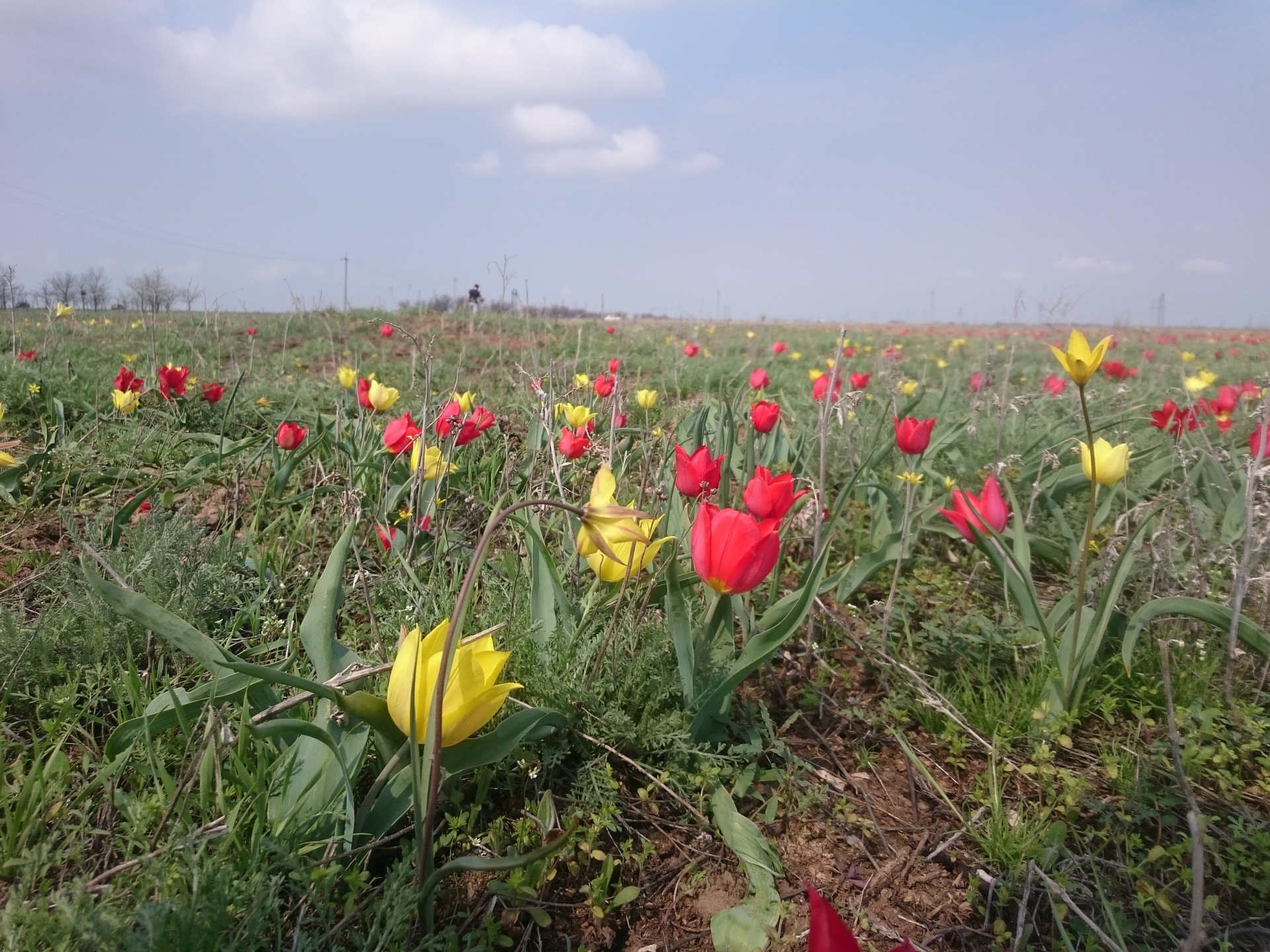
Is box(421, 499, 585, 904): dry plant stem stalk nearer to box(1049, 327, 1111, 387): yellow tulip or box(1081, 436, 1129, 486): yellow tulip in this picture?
box(1049, 327, 1111, 387): yellow tulip

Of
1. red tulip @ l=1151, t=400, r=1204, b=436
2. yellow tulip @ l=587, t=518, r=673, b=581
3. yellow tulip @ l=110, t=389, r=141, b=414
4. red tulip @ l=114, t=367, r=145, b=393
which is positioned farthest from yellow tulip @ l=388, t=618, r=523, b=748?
red tulip @ l=114, t=367, r=145, b=393

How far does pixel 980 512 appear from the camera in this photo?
5.90 ft

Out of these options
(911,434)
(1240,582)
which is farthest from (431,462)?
(1240,582)

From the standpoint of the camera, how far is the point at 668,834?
136 cm

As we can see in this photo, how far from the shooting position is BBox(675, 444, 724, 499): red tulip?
5.05 feet

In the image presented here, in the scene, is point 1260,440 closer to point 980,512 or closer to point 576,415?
point 980,512

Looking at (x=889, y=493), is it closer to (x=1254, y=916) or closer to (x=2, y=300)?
(x=1254, y=916)

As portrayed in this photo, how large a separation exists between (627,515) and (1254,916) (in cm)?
125

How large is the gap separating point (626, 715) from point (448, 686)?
55 cm

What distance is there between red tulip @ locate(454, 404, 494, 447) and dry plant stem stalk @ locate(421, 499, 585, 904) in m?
1.22

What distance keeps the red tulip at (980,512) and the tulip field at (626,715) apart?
13mm

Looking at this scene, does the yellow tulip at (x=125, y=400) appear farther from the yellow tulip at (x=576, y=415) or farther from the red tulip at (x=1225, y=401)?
the red tulip at (x=1225, y=401)

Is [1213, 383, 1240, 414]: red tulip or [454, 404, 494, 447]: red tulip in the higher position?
[1213, 383, 1240, 414]: red tulip

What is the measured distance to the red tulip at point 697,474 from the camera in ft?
5.05
